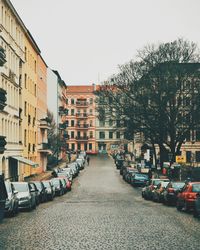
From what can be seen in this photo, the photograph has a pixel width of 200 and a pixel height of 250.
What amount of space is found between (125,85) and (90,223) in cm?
4716

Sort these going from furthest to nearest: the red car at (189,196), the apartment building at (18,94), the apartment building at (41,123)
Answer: the apartment building at (41,123), the apartment building at (18,94), the red car at (189,196)

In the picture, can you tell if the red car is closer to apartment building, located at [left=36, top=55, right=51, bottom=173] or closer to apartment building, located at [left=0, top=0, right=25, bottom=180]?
apartment building, located at [left=0, top=0, right=25, bottom=180]

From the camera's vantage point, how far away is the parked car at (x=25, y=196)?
100 feet

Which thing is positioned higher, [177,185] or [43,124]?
[43,124]

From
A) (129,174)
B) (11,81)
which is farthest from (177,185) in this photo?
(129,174)

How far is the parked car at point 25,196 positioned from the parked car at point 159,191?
30.0 feet

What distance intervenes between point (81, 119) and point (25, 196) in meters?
152

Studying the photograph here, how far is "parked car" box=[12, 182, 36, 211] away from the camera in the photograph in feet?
100

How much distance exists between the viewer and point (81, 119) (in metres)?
183

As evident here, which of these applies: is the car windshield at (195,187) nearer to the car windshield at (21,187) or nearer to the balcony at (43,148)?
the car windshield at (21,187)

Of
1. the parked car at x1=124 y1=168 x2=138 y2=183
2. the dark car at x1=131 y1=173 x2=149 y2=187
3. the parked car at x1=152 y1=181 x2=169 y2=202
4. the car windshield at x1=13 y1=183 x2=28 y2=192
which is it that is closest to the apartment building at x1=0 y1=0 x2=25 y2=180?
the dark car at x1=131 y1=173 x2=149 y2=187

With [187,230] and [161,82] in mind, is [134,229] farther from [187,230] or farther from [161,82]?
[161,82]

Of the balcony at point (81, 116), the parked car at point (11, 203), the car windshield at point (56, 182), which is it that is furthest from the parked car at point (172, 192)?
the balcony at point (81, 116)

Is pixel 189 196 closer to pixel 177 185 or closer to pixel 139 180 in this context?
pixel 177 185
